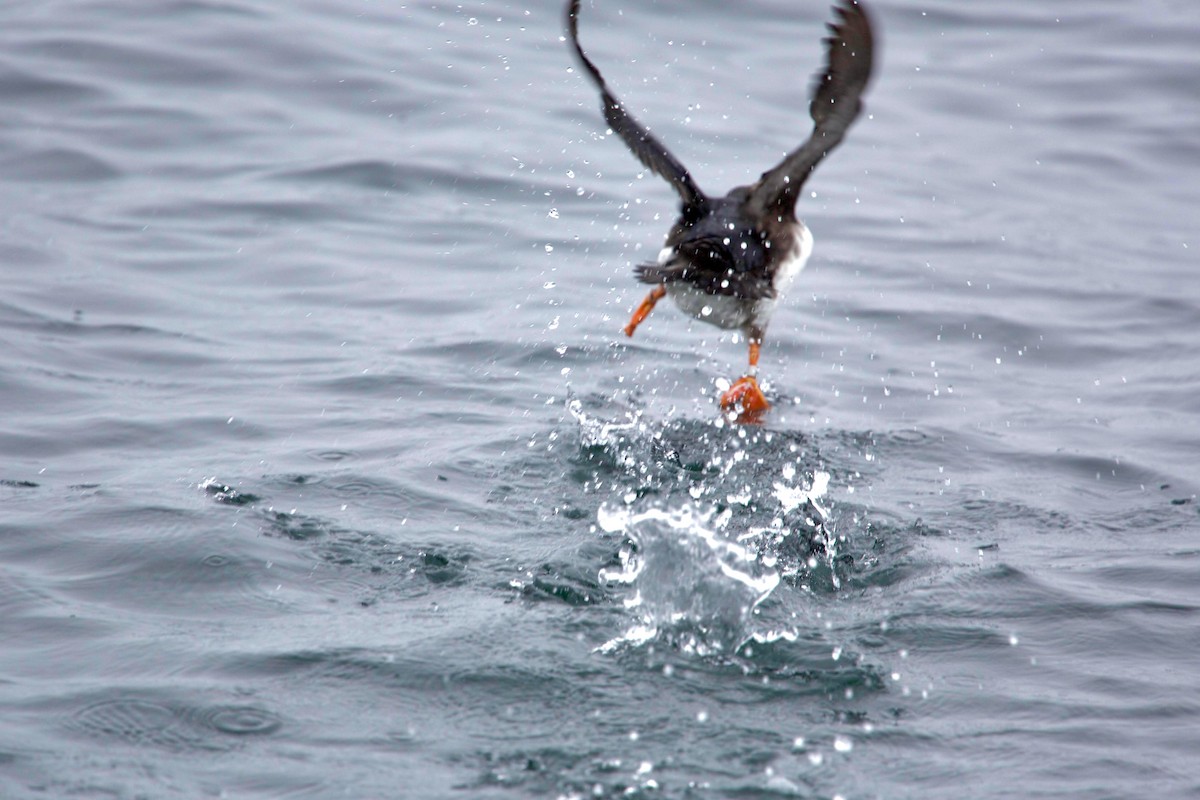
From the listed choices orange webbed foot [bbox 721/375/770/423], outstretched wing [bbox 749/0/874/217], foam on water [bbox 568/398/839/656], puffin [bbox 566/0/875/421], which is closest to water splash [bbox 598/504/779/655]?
foam on water [bbox 568/398/839/656]

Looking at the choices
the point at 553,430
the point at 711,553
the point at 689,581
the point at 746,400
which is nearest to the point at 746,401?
the point at 746,400

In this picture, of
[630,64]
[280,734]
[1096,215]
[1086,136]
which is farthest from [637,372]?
[1086,136]

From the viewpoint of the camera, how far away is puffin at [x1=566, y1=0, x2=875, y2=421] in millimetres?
6832

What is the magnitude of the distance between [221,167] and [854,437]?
21.2 ft

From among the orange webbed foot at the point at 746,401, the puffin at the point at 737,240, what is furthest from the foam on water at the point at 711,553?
the puffin at the point at 737,240

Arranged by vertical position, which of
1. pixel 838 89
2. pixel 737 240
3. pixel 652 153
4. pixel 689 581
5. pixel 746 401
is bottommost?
pixel 689 581

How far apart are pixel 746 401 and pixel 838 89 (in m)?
1.88

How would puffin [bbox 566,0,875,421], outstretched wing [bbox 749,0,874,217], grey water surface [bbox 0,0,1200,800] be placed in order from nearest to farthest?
1. grey water surface [bbox 0,0,1200,800]
2. outstretched wing [bbox 749,0,874,217]
3. puffin [bbox 566,0,875,421]

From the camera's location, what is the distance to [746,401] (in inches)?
300

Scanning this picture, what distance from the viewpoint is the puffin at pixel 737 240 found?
6.83 m

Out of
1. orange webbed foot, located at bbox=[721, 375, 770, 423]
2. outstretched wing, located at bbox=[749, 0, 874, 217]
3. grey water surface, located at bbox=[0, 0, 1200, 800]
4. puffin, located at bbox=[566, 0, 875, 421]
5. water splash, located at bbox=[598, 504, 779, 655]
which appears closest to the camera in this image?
grey water surface, located at bbox=[0, 0, 1200, 800]

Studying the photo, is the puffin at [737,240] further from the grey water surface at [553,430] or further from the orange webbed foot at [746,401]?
the grey water surface at [553,430]

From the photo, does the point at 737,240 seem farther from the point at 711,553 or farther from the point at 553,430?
the point at 711,553

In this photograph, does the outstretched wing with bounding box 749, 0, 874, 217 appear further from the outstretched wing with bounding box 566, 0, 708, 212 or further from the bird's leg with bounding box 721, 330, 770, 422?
the bird's leg with bounding box 721, 330, 770, 422
